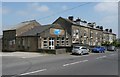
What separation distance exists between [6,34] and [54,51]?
21.5m

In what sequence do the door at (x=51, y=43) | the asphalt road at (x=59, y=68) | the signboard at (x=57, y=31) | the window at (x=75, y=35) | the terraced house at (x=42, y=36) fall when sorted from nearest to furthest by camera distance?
1. the asphalt road at (x=59, y=68)
2. the terraced house at (x=42, y=36)
3. the door at (x=51, y=43)
4. the signboard at (x=57, y=31)
5. the window at (x=75, y=35)

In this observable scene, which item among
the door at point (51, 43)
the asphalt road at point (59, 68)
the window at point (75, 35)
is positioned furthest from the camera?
the window at point (75, 35)

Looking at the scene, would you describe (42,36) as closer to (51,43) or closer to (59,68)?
(51,43)

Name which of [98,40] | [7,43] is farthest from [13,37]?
[98,40]

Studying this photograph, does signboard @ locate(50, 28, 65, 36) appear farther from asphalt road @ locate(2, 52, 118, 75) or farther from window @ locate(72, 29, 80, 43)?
asphalt road @ locate(2, 52, 118, 75)


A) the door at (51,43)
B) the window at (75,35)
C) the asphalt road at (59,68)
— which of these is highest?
the window at (75,35)

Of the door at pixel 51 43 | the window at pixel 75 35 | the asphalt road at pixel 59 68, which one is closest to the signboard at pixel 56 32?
the door at pixel 51 43

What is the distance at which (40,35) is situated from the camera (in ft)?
137

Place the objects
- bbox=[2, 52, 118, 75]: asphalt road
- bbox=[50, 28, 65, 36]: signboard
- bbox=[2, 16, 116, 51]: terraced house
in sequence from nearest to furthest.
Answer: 1. bbox=[2, 52, 118, 75]: asphalt road
2. bbox=[2, 16, 116, 51]: terraced house
3. bbox=[50, 28, 65, 36]: signboard

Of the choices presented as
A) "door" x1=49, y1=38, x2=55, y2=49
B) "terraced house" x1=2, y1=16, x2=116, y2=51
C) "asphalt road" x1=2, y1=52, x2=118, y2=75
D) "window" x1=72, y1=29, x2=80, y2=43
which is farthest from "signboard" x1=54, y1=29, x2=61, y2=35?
"asphalt road" x1=2, y1=52, x2=118, y2=75

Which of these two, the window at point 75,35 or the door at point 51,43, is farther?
the window at point 75,35

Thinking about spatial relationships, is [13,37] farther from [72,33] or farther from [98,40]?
[98,40]

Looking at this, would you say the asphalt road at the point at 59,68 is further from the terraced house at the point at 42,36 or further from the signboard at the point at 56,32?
the signboard at the point at 56,32

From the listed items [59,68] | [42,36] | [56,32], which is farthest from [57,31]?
[59,68]
